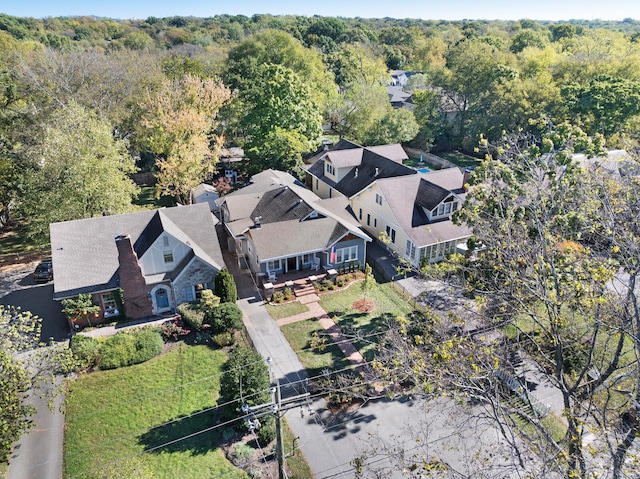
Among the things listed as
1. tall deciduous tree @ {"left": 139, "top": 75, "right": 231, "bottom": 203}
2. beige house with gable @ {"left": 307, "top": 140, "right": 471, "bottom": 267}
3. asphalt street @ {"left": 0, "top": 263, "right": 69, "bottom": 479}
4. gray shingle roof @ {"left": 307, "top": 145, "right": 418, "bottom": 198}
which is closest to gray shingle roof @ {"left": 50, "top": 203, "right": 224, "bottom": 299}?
asphalt street @ {"left": 0, "top": 263, "right": 69, "bottom": 479}

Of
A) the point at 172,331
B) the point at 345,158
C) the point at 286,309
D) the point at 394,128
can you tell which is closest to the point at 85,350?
the point at 172,331

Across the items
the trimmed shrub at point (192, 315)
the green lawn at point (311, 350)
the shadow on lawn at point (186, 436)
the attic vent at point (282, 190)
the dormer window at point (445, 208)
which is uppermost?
the attic vent at point (282, 190)

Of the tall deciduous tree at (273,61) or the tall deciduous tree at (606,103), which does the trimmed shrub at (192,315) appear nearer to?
the tall deciduous tree at (273,61)

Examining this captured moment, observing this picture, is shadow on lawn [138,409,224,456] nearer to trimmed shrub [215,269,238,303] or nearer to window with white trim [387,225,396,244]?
trimmed shrub [215,269,238,303]

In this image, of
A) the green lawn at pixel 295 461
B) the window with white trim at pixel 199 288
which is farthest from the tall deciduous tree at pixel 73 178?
the green lawn at pixel 295 461

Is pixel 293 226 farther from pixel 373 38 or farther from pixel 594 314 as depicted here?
pixel 373 38
